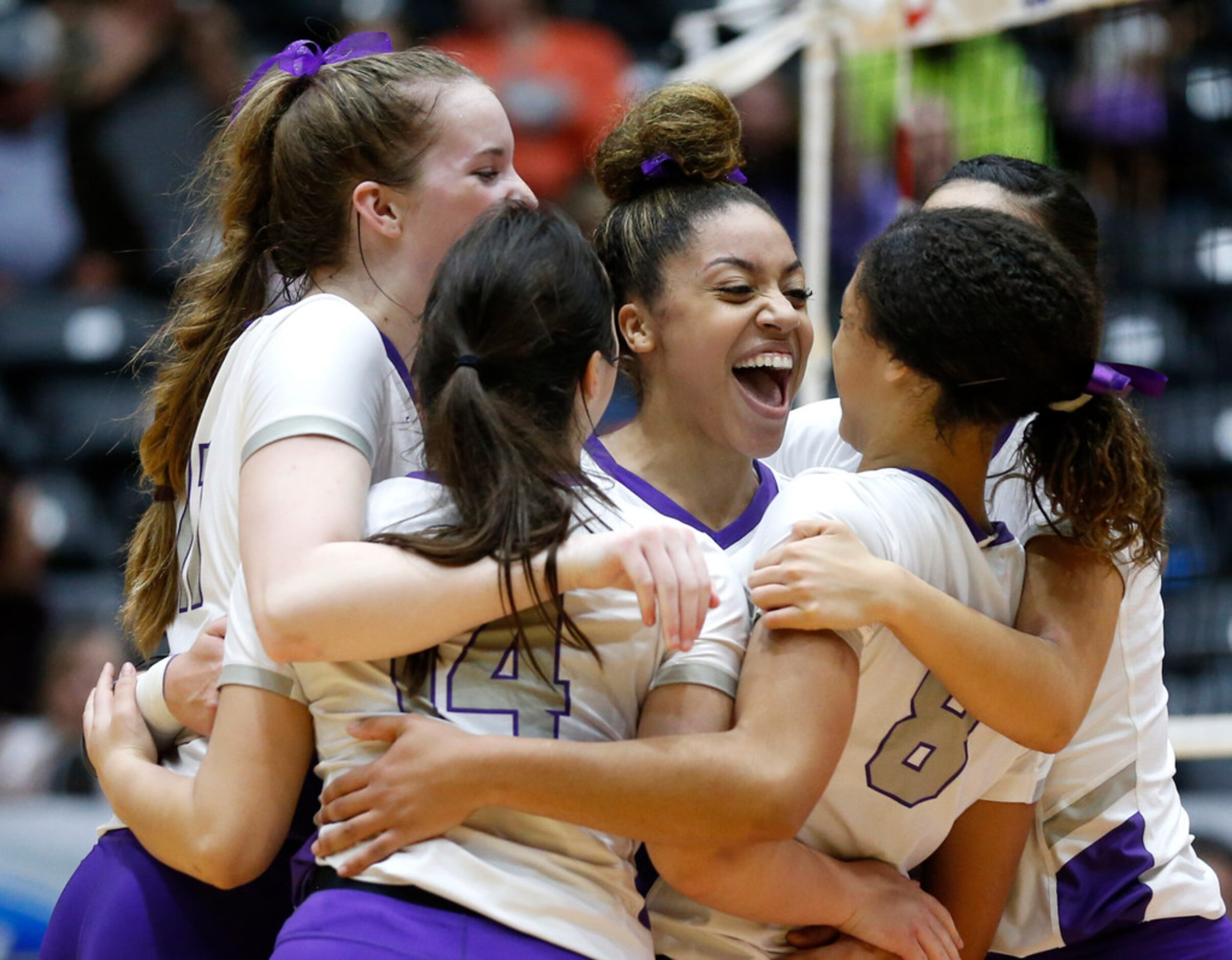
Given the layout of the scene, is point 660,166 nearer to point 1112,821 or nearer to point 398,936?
point 1112,821

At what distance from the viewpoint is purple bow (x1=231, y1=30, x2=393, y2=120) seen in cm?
273

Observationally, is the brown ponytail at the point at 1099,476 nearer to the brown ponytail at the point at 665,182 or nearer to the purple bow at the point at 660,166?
the brown ponytail at the point at 665,182

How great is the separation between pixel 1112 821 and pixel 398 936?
Result: 1.26m

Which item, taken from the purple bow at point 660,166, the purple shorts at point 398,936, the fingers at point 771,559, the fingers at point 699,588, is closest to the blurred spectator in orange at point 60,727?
the purple bow at point 660,166

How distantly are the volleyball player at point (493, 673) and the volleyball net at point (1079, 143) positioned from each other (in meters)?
3.37

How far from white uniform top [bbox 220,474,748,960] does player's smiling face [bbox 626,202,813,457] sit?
2.60 ft

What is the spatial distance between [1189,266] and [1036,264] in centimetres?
615

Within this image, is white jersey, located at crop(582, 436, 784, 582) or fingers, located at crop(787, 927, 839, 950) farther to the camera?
white jersey, located at crop(582, 436, 784, 582)

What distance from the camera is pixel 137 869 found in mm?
2293

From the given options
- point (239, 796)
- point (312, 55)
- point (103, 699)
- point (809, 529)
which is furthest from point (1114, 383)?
point (103, 699)

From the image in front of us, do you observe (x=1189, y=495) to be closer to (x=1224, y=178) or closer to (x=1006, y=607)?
(x=1224, y=178)

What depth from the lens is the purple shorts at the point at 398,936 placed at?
1.81 meters

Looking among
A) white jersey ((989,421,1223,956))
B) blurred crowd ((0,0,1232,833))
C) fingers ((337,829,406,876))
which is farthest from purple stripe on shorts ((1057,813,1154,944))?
blurred crowd ((0,0,1232,833))

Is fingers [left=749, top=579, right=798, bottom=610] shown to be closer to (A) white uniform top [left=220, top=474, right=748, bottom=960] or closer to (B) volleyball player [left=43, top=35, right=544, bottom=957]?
(A) white uniform top [left=220, top=474, right=748, bottom=960]
